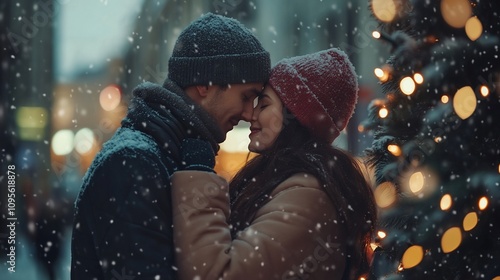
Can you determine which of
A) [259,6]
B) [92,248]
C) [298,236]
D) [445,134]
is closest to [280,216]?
[298,236]

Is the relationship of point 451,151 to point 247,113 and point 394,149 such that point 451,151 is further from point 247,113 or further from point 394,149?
point 247,113

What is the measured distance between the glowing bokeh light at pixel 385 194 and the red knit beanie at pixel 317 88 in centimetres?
99

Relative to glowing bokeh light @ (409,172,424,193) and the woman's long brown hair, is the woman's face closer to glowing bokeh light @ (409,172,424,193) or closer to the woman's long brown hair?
the woman's long brown hair

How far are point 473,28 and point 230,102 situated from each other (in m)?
1.45

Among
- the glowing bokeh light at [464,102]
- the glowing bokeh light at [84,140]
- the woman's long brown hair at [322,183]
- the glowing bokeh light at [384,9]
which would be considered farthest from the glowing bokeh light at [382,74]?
the glowing bokeh light at [84,140]

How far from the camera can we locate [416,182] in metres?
3.71

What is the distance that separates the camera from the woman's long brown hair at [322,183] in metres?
2.85

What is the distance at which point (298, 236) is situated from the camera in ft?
8.74

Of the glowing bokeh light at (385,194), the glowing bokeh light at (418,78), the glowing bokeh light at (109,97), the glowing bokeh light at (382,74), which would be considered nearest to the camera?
the glowing bokeh light at (418,78)

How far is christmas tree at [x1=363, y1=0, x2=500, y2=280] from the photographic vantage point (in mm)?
3533

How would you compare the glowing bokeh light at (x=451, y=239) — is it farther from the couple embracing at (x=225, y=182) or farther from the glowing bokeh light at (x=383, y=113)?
the glowing bokeh light at (x=383, y=113)

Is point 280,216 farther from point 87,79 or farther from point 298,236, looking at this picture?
point 87,79

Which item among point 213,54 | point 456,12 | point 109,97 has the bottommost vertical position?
point 109,97

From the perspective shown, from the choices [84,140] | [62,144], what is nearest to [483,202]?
[62,144]
